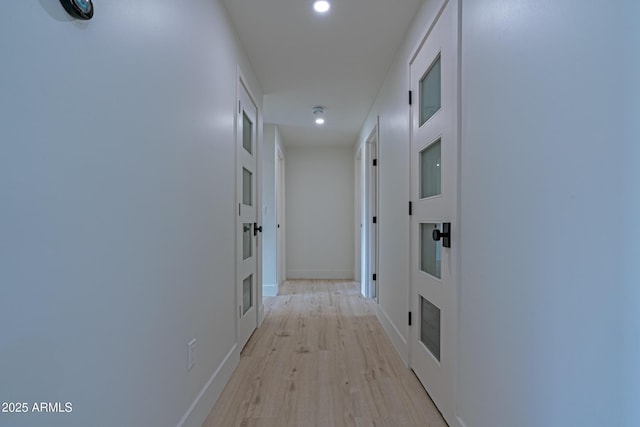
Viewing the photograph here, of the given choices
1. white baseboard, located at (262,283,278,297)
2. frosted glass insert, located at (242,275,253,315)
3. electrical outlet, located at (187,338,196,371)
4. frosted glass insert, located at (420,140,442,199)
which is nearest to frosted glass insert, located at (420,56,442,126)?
frosted glass insert, located at (420,140,442,199)

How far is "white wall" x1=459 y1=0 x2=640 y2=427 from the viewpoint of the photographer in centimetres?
67

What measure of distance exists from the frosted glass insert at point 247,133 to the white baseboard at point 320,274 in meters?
A: 3.29

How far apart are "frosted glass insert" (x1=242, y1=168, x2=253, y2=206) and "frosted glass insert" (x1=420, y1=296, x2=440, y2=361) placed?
1548 mm

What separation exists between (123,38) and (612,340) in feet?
4.75

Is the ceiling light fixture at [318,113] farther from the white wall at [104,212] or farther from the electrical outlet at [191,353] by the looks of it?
the electrical outlet at [191,353]

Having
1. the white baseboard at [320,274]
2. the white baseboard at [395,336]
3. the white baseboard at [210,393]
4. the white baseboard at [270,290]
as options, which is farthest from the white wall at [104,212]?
the white baseboard at [320,274]

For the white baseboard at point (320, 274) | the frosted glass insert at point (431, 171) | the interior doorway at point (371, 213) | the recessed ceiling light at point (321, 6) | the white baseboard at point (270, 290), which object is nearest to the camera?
the frosted glass insert at point (431, 171)

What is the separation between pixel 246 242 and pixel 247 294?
0.45m

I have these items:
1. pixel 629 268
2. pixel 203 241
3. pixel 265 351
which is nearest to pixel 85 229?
pixel 203 241

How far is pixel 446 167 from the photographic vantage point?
63.5 inches

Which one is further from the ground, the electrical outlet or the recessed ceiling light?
the recessed ceiling light

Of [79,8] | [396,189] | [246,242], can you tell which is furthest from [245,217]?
[79,8]

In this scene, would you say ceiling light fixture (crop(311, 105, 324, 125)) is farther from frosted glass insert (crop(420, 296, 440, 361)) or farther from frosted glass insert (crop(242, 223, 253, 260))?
frosted glass insert (crop(420, 296, 440, 361))

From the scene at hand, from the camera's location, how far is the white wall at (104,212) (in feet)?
2.18
